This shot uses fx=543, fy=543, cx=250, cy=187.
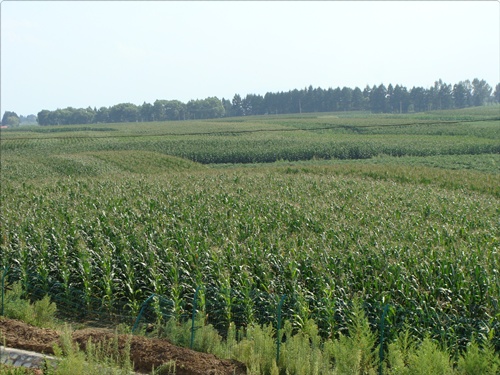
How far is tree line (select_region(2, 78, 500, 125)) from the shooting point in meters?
148

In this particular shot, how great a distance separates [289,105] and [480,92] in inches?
2297

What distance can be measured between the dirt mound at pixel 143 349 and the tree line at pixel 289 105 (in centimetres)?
14447

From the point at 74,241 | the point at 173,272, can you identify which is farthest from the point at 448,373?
the point at 74,241

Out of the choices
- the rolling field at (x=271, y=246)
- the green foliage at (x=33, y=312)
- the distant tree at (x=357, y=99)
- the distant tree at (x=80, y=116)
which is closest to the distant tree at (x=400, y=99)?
the distant tree at (x=357, y=99)

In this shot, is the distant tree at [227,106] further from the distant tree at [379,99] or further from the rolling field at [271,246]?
the rolling field at [271,246]

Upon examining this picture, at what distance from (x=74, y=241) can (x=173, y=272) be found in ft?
15.7

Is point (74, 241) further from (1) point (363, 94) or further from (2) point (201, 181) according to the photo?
(1) point (363, 94)

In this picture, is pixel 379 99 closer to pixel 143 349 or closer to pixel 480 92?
pixel 480 92

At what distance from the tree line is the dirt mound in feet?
474

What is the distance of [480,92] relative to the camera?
16588 centimetres

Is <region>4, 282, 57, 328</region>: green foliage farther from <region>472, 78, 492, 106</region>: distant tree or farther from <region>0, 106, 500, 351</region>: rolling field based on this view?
<region>472, 78, 492, 106</region>: distant tree

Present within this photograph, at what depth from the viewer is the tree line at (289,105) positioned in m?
148

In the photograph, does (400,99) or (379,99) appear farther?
(379,99)

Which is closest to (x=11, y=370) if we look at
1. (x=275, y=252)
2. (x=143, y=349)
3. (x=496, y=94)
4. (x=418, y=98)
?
(x=143, y=349)
